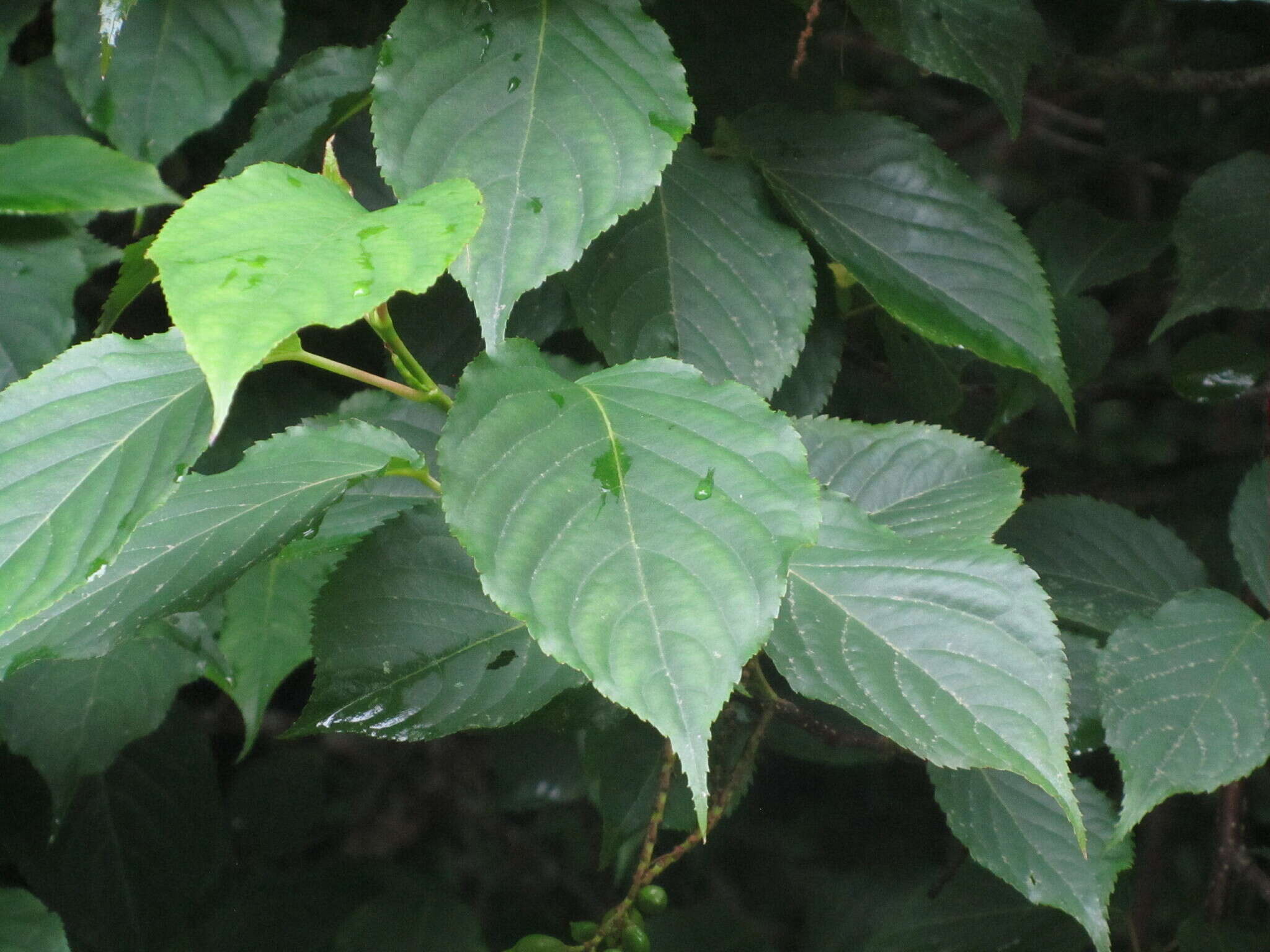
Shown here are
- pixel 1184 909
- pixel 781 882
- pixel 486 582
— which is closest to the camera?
pixel 486 582

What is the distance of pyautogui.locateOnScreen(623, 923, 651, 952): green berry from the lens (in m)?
0.84

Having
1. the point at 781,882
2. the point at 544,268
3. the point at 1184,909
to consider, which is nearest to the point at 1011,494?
the point at 544,268

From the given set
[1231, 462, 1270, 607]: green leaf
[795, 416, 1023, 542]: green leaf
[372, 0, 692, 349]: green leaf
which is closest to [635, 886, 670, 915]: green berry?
[795, 416, 1023, 542]: green leaf

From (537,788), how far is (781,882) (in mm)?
797

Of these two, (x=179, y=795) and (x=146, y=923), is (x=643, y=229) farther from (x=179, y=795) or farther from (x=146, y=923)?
(x=146, y=923)

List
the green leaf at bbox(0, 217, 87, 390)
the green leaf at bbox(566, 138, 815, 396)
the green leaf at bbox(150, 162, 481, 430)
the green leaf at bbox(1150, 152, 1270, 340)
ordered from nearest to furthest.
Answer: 1. the green leaf at bbox(150, 162, 481, 430)
2. the green leaf at bbox(566, 138, 815, 396)
3. the green leaf at bbox(0, 217, 87, 390)
4. the green leaf at bbox(1150, 152, 1270, 340)

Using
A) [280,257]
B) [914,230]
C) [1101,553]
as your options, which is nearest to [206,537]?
[280,257]

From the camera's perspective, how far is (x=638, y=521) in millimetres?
586

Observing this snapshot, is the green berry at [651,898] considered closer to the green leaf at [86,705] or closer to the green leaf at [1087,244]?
the green leaf at [86,705]

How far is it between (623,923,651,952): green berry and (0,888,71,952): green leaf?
1.80 feet

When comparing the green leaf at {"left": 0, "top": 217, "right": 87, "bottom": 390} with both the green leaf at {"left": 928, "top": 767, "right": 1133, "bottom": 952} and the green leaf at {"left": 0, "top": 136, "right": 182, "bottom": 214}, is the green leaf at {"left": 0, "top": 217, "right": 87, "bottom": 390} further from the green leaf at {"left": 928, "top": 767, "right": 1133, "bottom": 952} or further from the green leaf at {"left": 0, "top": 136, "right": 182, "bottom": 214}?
the green leaf at {"left": 928, "top": 767, "right": 1133, "bottom": 952}

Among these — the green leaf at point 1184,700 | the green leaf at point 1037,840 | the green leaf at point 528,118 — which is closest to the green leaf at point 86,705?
the green leaf at point 528,118

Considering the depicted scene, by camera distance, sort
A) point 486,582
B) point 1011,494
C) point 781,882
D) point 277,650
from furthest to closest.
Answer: point 781,882, point 277,650, point 1011,494, point 486,582

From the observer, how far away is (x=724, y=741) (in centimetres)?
107
